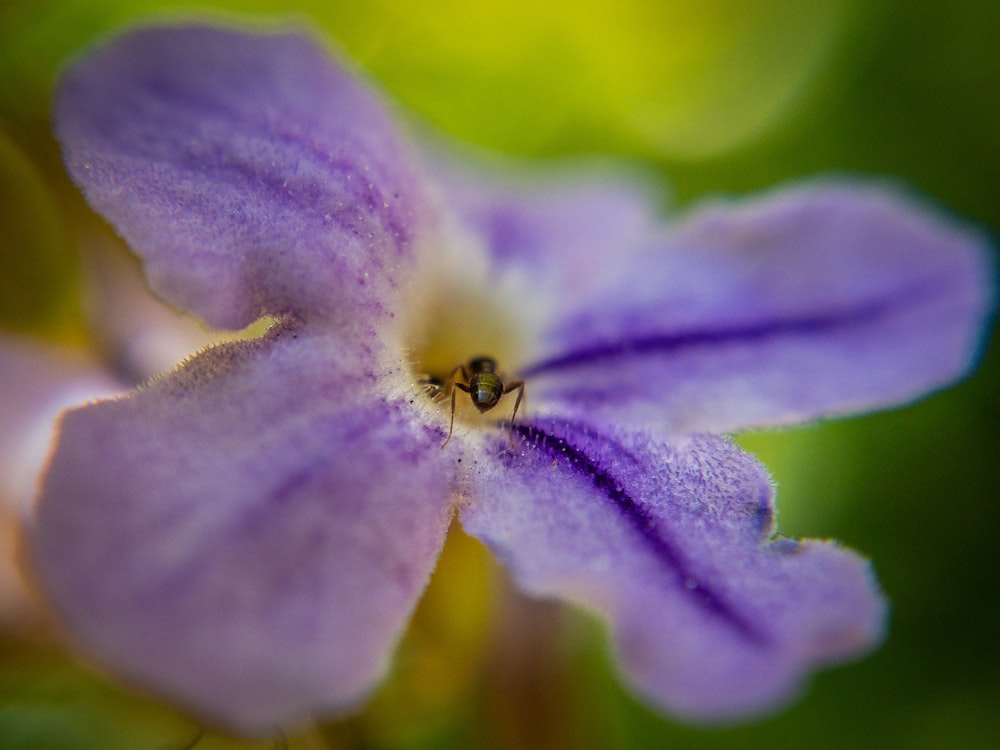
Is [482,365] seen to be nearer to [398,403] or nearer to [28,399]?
[398,403]

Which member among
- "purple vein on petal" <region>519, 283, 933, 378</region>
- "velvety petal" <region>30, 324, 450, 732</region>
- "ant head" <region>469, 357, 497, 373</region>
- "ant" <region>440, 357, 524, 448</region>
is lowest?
"velvety petal" <region>30, 324, 450, 732</region>

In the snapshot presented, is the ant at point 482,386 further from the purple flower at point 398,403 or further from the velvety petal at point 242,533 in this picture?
the velvety petal at point 242,533

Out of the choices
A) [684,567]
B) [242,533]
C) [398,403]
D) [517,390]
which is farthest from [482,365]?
[242,533]

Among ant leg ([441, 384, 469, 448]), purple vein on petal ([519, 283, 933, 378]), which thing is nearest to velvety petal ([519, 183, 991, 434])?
purple vein on petal ([519, 283, 933, 378])

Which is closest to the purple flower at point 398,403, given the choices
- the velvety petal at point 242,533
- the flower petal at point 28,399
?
the velvety petal at point 242,533

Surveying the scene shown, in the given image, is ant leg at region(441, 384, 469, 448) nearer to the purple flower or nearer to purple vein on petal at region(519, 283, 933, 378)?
the purple flower
